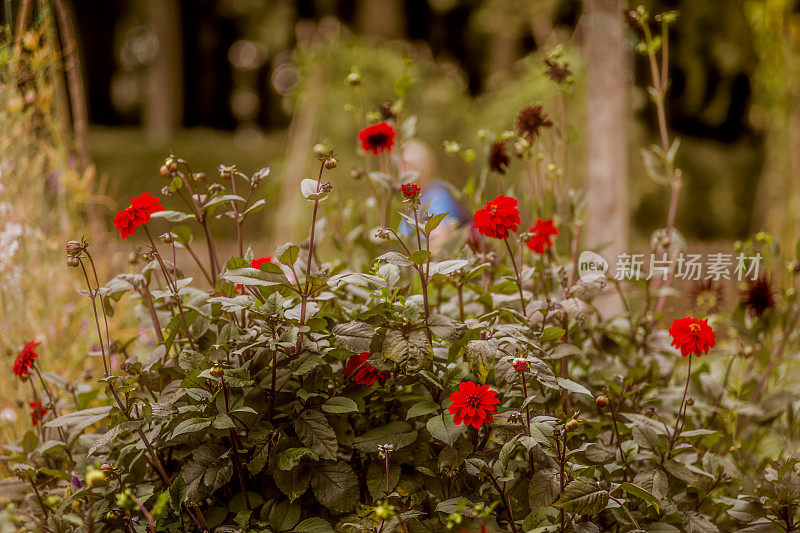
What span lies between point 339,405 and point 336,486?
12cm

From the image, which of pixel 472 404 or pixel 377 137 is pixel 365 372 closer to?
pixel 472 404

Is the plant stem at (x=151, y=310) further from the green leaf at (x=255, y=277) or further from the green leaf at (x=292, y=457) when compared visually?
the green leaf at (x=292, y=457)

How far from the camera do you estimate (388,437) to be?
3.28 ft

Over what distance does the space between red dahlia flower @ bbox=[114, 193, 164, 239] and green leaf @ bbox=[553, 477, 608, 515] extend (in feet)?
2.42

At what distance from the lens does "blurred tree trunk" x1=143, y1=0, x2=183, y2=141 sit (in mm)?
9305

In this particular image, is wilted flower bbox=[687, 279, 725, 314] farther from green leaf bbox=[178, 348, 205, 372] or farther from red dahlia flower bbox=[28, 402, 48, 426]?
red dahlia flower bbox=[28, 402, 48, 426]

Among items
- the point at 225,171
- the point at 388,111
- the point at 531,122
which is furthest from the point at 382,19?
the point at 225,171

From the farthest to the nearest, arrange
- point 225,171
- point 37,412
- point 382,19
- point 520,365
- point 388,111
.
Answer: point 382,19, point 388,111, point 37,412, point 225,171, point 520,365

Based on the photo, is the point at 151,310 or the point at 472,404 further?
the point at 151,310

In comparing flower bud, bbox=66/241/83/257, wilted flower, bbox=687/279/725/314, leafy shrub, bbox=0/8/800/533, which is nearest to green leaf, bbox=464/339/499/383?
leafy shrub, bbox=0/8/800/533

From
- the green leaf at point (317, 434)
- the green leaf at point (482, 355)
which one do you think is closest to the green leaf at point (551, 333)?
the green leaf at point (482, 355)

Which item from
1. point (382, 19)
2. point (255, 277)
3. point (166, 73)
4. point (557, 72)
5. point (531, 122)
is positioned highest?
point (382, 19)

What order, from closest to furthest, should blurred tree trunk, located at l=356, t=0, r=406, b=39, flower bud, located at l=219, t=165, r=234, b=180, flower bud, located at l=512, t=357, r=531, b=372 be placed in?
flower bud, located at l=512, t=357, r=531, b=372 → flower bud, located at l=219, t=165, r=234, b=180 → blurred tree trunk, located at l=356, t=0, r=406, b=39

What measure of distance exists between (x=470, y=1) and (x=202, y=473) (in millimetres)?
9920
